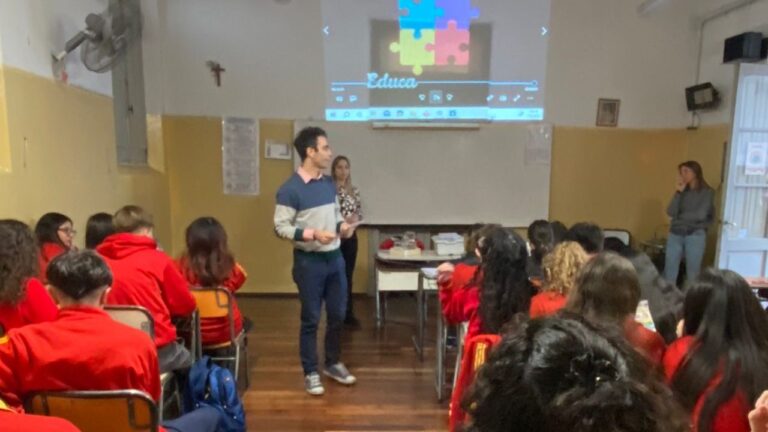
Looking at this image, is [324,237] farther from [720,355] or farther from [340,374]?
[720,355]

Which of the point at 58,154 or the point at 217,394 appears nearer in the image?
the point at 217,394

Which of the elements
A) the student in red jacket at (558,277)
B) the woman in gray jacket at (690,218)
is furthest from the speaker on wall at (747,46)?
the student in red jacket at (558,277)

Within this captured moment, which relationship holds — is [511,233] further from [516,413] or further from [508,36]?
[508,36]

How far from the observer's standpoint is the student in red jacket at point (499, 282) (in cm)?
213

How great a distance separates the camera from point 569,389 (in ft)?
1.99

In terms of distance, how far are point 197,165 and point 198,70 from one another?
89cm

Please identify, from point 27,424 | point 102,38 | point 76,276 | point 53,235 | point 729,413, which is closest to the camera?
point 27,424

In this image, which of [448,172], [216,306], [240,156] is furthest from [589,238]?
[240,156]

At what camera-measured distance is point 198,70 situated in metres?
4.93

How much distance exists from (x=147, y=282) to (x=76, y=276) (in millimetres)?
681

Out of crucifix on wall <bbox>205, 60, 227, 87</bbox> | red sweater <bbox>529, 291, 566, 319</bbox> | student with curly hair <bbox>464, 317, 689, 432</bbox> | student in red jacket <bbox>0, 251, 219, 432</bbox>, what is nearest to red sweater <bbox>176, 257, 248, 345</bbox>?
student in red jacket <bbox>0, 251, 219, 432</bbox>

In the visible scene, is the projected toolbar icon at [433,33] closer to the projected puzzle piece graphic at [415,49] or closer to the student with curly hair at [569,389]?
the projected puzzle piece graphic at [415,49]

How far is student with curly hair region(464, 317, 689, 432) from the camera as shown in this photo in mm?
596

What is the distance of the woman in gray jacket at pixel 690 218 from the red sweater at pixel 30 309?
4583mm
